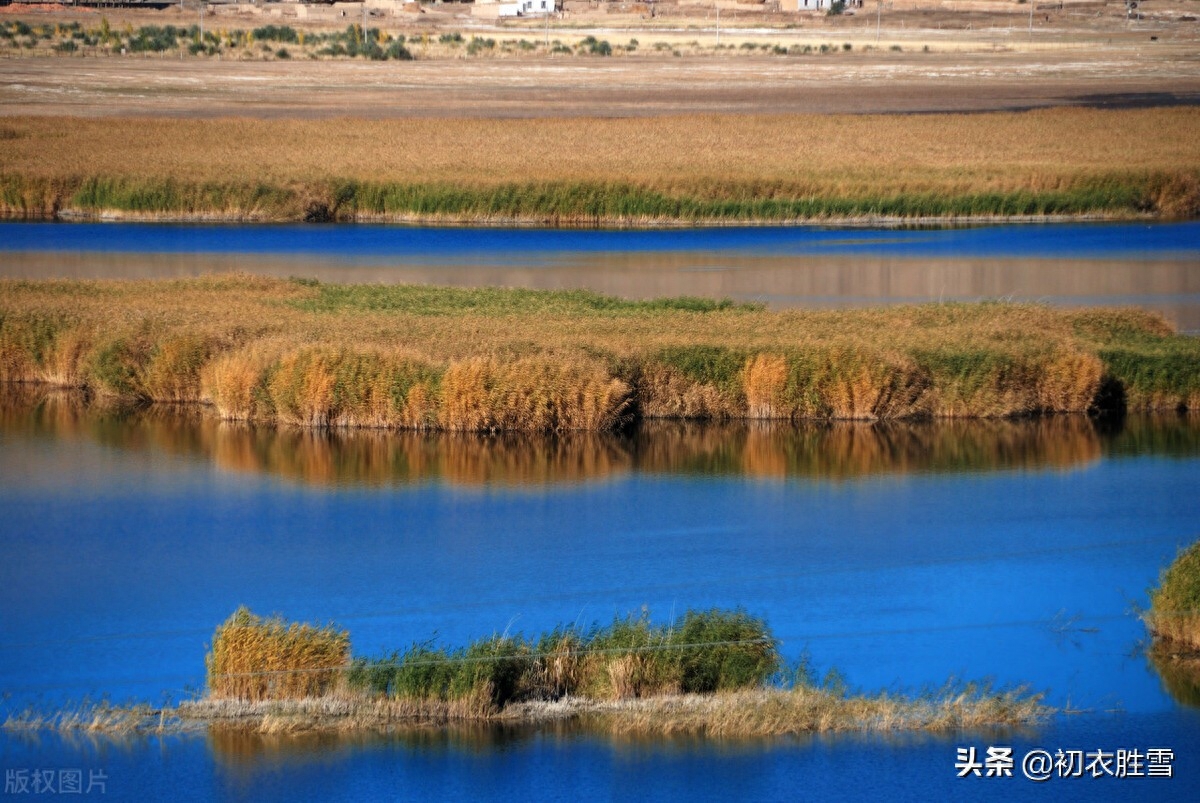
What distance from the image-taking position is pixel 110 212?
38.2m

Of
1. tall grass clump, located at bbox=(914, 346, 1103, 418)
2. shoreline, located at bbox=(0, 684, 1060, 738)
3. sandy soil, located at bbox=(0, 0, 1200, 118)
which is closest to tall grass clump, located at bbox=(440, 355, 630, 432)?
tall grass clump, located at bbox=(914, 346, 1103, 418)

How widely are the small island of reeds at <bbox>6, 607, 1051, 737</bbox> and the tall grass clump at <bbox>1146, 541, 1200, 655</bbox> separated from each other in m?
1.77

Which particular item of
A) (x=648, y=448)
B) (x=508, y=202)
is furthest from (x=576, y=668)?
(x=508, y=202)

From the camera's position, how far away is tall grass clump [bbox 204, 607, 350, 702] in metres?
11.0

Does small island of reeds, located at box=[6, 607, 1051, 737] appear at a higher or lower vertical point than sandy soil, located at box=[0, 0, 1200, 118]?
lower

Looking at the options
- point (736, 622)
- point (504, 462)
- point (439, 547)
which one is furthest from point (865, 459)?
point (736, 622)

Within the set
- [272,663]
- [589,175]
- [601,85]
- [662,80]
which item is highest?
[662,80]

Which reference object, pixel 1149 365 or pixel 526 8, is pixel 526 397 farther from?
pixel 526 8

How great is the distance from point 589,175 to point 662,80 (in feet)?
100

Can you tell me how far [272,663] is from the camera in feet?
36.3

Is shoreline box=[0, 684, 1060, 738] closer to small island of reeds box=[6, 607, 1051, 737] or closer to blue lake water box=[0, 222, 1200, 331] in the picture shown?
small island of reeds box=[6, 607, 1051, 737]

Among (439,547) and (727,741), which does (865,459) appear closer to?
(439,547)

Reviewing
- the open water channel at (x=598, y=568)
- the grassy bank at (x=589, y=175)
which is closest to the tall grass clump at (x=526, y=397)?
the open water channel at (x=598, y=568)

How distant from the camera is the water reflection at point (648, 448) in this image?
59.5ft
